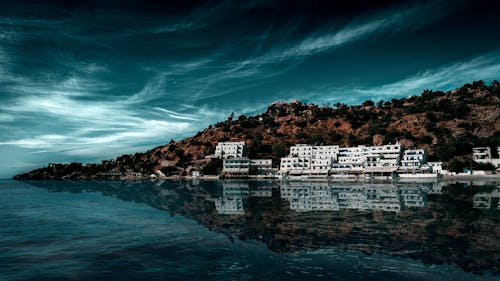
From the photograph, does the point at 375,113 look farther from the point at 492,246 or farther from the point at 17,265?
the point at 17,265

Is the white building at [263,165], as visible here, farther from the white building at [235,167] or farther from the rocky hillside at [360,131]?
the rocky hillside at [360,131]

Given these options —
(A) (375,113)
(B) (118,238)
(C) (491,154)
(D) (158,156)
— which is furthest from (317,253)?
(D) (158,156)

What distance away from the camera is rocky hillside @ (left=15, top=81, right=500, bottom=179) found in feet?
361

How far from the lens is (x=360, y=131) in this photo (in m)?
137

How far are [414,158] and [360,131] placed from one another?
41.5 metres

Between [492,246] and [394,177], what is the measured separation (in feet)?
278

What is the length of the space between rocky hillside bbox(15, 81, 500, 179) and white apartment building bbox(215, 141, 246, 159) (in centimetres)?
385

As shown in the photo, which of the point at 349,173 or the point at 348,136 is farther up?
the point at 348,136

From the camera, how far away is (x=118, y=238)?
22.5 metres

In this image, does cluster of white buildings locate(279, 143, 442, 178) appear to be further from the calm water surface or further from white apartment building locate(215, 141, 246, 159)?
the calm water surface

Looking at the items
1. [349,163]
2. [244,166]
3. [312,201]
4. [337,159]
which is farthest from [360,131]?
[312,201]

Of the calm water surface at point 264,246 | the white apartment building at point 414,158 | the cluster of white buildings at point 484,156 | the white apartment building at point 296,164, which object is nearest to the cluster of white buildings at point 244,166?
the white apartment building at point 296,164

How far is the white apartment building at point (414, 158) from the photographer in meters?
96.0

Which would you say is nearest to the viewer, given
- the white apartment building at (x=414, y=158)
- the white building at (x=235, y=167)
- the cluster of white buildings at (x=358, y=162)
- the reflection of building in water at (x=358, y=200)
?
the reflection of building in water at (x=358, y=200)
